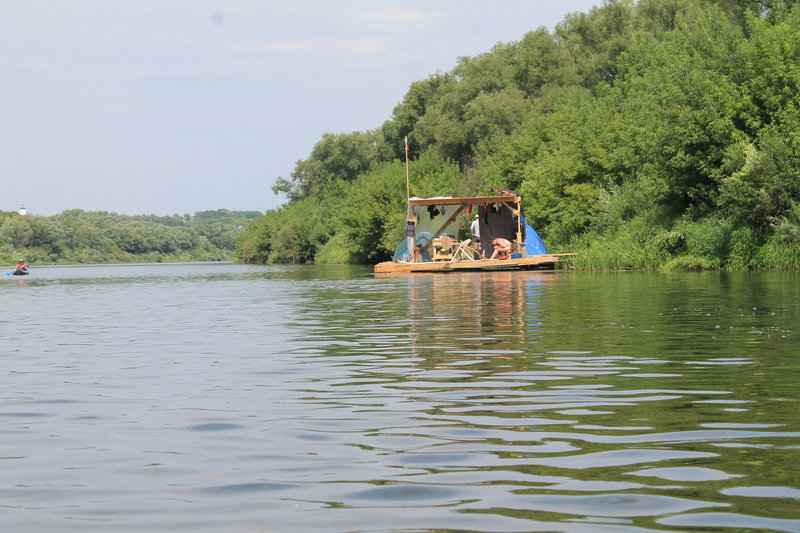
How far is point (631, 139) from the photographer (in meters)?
47.4

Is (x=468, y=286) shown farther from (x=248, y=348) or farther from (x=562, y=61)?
(x=562, y=61)

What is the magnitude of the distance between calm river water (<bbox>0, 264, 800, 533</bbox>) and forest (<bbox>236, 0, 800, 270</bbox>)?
23.6 metres

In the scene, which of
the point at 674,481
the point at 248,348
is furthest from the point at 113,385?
the point at 674,481

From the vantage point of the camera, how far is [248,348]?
14102mm

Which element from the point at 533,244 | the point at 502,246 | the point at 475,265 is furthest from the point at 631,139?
the point at 475,265

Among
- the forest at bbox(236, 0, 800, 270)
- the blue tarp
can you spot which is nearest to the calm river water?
the forest at bbox(236, 0, 800, 270)

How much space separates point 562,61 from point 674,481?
7984cm

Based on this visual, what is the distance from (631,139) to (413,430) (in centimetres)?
4219

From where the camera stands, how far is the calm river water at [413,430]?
504cm

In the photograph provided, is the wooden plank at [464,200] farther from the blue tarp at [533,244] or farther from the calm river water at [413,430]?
the calm river water at [413,430]

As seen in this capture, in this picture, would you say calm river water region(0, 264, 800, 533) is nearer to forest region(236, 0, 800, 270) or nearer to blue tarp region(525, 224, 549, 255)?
forest region(236, 0, 800, 270)

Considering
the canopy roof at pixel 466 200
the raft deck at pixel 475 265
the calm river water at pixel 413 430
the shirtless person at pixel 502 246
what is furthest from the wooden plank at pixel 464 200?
the calm river water at pixel 413 430

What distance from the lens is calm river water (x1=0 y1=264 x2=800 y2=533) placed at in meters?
5.04

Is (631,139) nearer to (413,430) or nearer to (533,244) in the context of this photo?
(533,244)
